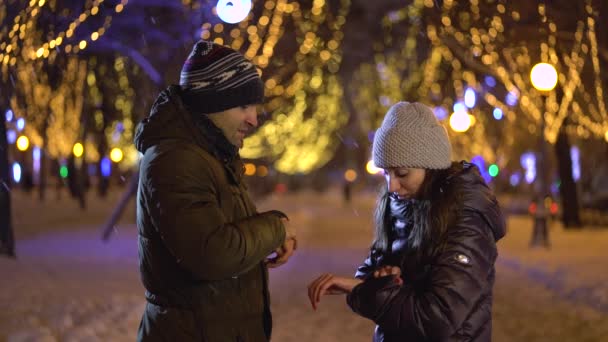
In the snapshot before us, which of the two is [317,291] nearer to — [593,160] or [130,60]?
[130,60]

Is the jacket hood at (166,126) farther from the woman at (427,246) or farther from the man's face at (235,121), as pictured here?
the woman at (427,246)

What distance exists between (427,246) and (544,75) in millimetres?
12336

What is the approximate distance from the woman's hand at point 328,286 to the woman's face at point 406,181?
410 mm

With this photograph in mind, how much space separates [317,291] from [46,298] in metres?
6.61

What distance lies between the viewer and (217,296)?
9.12 ft

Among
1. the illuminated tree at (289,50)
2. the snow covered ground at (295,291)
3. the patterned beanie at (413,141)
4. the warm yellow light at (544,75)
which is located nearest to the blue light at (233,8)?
the snow covered ground at (295,291)

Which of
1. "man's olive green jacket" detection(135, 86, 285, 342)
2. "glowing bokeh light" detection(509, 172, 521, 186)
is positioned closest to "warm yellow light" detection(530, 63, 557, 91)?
"man's olive green jacket" detection(135, 86, 285, 342)

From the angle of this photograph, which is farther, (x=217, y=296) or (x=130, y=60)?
(x=130, y=60)

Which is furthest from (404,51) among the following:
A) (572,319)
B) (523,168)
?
(523,168)

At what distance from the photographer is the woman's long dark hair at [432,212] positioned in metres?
2.99

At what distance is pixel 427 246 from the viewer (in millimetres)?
3033

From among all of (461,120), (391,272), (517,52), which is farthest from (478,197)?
(461,120)

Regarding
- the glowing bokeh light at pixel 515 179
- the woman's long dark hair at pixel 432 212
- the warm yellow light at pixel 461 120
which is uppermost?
the woman's long dark hair at pixel 432 212

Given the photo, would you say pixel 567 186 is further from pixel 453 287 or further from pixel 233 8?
pixel 453 287
